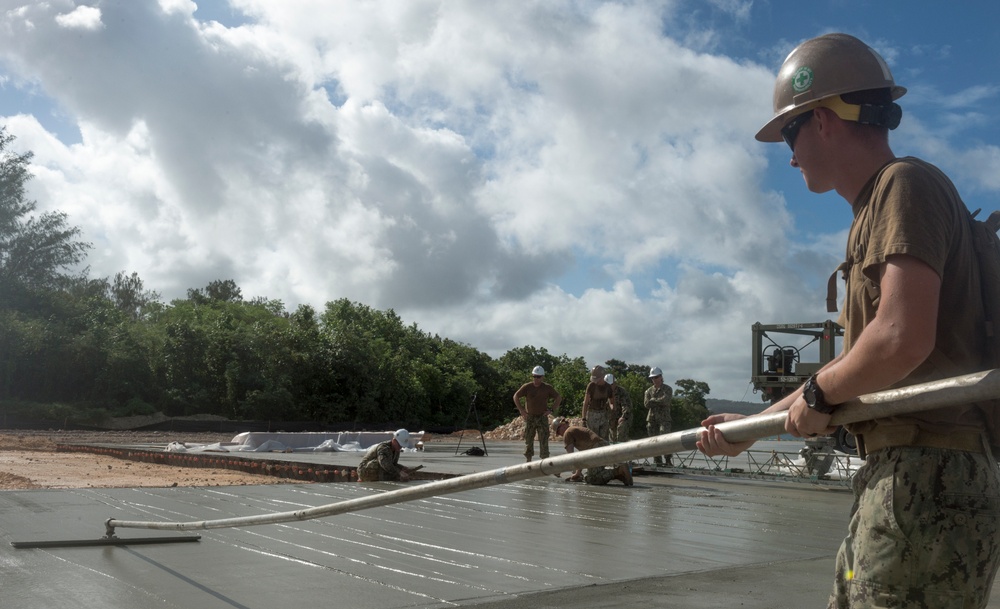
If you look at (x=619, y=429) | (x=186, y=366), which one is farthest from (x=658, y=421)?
(x=186, y=366)

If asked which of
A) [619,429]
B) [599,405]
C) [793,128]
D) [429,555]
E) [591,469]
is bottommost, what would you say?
[429,555]

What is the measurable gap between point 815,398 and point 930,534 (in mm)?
352

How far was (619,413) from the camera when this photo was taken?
1516 cm

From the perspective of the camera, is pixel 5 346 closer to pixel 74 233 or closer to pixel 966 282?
pixel 74 233

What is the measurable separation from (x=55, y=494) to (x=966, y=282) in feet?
29.7

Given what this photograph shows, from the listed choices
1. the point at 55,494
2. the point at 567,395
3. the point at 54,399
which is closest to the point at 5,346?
the point at 54,399

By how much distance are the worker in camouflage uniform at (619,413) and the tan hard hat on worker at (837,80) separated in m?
12.9

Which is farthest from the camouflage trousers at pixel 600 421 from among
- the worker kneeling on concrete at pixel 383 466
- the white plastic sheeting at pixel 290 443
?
the white plastic sheeting at pixel 290 443

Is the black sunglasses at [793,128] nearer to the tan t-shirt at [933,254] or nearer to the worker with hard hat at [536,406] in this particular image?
the tan t-shirt at [933,254]

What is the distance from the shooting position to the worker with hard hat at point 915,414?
1.72 m

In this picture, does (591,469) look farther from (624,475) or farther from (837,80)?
(837,80)

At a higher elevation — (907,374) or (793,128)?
(793,128)

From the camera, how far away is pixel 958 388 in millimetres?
1636

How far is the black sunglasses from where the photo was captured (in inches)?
83.1
